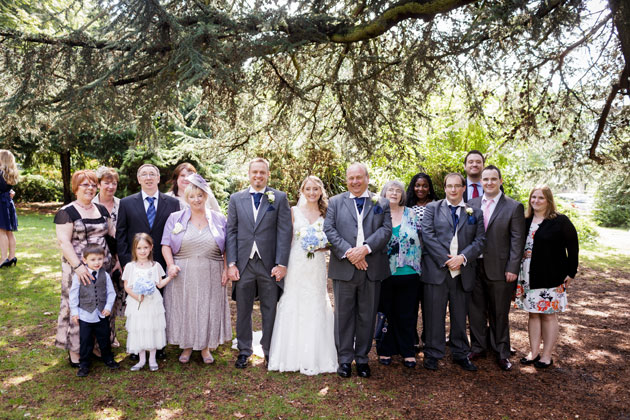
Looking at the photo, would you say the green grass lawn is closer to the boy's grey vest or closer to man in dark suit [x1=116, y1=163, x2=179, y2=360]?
man in dark suit [x1=116, y1=163, x2=179, y2=360]

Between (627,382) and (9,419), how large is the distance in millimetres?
5769

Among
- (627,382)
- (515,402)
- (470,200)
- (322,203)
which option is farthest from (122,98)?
(627,382)

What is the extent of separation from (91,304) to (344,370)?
2594 millimetres

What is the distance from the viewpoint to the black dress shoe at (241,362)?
Result: 4.89 meters

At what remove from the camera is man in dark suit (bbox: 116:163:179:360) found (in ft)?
16.0

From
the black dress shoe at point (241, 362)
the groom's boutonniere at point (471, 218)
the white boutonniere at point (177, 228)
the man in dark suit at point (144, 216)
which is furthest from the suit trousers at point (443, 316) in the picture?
the man in dark suit at point (144, 216)

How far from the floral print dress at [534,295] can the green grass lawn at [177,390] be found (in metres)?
1.10

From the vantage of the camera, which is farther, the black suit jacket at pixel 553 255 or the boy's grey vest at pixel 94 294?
the black suit jacket at pixel 553 255

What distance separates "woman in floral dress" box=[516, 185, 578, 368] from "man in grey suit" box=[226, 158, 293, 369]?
2647 mm

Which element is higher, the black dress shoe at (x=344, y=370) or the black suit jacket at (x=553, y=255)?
the black suit jacket at (x=553, y=255)

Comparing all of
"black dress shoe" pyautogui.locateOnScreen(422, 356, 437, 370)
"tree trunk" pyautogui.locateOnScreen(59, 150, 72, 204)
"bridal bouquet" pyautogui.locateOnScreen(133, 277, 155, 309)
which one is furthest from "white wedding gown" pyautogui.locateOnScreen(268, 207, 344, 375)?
"tree trunk" pyautogui.locateOnScreen(59, 150, 72, 204)

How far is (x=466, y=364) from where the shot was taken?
16.3ft

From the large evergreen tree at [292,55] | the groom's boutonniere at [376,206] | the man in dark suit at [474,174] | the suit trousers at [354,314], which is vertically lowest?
the suit trousers at [354,314]

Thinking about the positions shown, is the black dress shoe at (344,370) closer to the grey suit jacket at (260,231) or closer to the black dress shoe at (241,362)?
the black dress shoe at (241,362)
